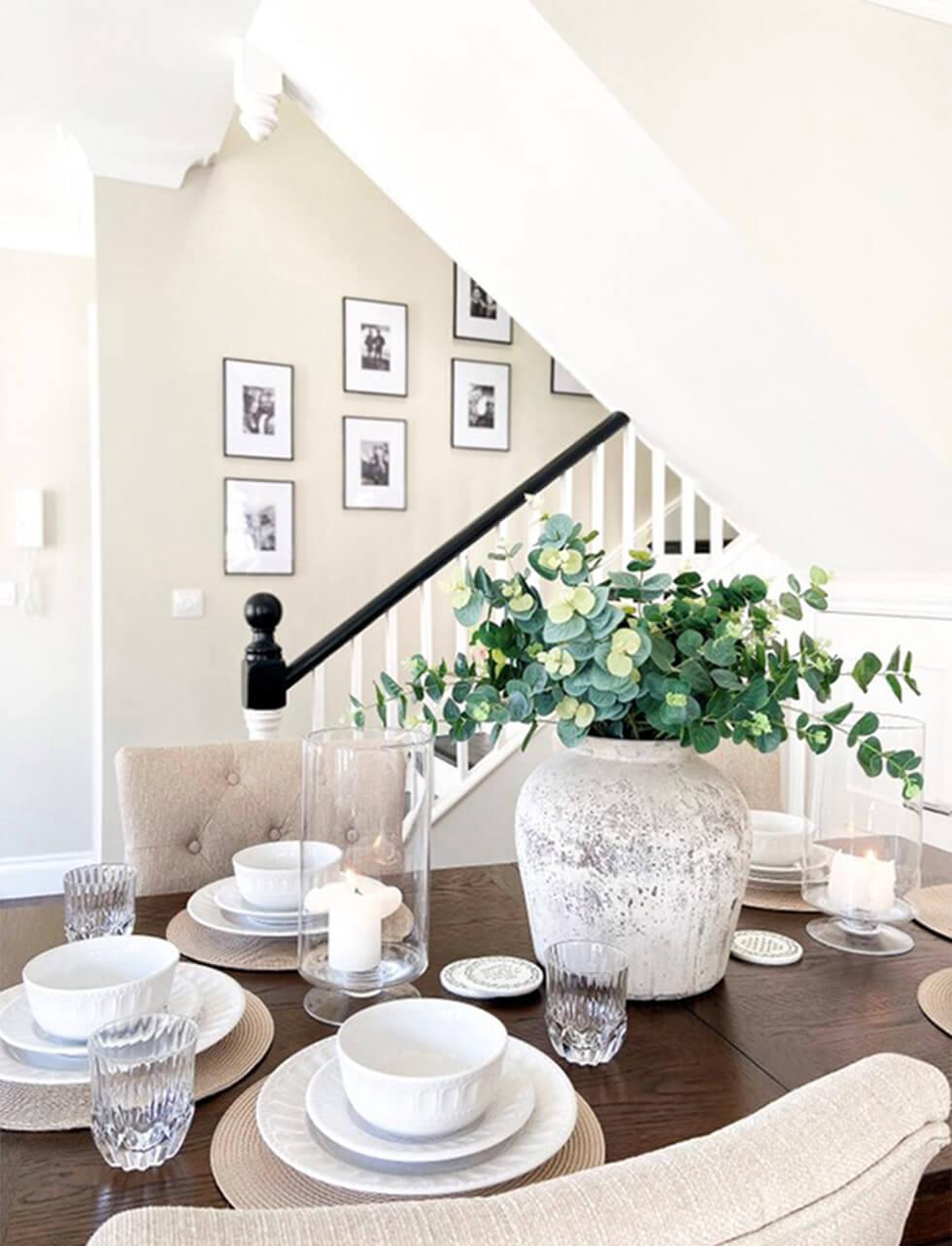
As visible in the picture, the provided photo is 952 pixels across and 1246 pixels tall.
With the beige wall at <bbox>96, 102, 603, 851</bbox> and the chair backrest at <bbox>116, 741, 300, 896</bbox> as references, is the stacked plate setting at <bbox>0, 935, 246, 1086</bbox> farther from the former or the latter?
the beige wall at <bbox>96, 102, 603, 851</bbox>

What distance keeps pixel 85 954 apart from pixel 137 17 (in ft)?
7.28

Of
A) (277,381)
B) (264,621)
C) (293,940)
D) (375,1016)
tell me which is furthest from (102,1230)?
(277,381)

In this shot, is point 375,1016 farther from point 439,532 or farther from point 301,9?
point 439,532

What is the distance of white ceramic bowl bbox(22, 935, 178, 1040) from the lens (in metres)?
0.85

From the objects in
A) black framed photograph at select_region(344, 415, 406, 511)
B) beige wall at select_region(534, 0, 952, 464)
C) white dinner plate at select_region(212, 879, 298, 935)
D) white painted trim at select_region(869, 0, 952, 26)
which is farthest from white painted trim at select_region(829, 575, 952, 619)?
white dinner plate at select_region(212, 879, 298, 935)

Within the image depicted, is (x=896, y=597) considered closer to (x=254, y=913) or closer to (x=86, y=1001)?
(x=254, y=913)

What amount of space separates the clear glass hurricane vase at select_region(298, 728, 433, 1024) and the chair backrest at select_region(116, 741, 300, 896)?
509 millimetres

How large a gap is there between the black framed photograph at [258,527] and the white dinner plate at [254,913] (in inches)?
89.4

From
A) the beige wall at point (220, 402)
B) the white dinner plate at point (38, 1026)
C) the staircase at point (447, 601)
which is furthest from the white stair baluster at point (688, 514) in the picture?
the white dinner plate at point (38, 1026)

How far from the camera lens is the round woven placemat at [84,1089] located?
2.51ft

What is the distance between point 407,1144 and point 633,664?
0.49 meters

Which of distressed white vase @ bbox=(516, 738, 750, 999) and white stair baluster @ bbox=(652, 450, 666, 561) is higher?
white stair baluster @ bbox=(652, 450, 666, 561)

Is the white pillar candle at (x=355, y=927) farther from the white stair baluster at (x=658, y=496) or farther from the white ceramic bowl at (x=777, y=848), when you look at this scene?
the white stair baluster at (x=658, y=496)

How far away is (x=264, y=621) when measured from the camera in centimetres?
237
